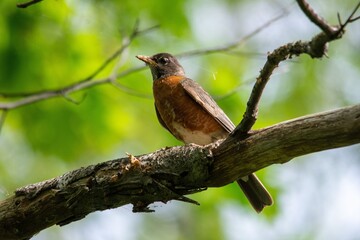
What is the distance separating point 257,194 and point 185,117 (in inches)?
36.7

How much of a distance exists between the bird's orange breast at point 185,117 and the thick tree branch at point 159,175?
1243mm

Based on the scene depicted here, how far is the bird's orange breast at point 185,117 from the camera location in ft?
18.3

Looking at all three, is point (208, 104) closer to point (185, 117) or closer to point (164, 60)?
point (185, 117)

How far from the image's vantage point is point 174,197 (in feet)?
13.8

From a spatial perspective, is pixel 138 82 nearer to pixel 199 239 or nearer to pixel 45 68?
pixel 45 68

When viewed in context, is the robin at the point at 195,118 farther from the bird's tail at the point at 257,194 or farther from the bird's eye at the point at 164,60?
the bird's eye at the point at 164,60

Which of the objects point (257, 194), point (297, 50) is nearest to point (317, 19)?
point (297, 50)

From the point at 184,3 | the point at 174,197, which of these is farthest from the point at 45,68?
the point at 174,197

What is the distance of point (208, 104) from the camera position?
5.64 metres

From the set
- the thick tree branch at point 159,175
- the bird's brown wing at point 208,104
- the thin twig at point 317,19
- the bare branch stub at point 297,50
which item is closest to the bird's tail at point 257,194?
the bird's brown wing at point 208,104

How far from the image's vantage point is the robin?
5336 millimetres

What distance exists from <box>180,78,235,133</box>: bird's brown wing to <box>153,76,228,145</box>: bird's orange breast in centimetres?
4

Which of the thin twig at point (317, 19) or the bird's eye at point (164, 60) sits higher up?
the bird's eye at point (164, 60)

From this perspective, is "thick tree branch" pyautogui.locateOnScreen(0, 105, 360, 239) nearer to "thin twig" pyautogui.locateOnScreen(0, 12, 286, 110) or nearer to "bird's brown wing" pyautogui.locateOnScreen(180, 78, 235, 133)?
"bird's brown wing" pyautogui.locateOnScreen(180, 78, 235, 133)
